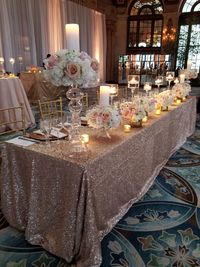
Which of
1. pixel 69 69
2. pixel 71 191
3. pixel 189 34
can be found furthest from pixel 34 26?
pixel 71 191

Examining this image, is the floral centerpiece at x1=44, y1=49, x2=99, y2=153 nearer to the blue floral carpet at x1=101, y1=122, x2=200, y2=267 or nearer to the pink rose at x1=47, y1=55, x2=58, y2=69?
the pink rose at x1=47, y1=55, x2=58, y2=69

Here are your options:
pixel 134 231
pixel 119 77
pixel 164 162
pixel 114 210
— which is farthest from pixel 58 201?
pixel 119 77

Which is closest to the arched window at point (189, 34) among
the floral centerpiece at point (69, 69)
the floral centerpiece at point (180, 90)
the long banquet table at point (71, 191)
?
the floral centerpiece at point (180, 90)

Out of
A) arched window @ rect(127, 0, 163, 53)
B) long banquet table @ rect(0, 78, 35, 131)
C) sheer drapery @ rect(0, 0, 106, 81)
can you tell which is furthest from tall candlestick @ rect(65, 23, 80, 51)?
arched window @ rect(127, 0, 163, 53)

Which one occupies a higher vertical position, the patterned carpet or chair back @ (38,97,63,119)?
chair back @ (38,97,63,119)

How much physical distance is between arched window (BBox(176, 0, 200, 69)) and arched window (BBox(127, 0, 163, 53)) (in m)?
1.00

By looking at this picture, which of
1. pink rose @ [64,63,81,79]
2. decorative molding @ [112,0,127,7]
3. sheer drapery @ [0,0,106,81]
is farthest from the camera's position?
decorative molding @ [112,0,127,7]

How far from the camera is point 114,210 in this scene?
2.03 meters

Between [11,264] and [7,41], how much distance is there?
255 inches

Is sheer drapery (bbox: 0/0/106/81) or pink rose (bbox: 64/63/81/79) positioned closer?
pink rose (bbox: 64/63/81/79)

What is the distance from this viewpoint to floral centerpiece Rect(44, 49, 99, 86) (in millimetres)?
1535

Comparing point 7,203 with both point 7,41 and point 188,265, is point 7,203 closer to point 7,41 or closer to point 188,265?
point 188,265

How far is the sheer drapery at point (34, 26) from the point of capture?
6.82 meters

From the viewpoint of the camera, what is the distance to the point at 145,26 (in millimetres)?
11203
